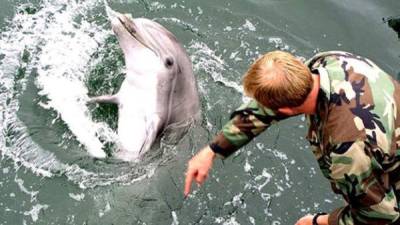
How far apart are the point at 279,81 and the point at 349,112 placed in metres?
0.48

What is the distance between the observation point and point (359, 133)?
144 inches

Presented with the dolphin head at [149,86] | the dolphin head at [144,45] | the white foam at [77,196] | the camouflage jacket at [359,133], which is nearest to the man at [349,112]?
the camouflage jacket at [359,133]

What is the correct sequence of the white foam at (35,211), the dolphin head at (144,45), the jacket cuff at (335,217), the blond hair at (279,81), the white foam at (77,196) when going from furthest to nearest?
the dolphin head at (144,45) < the white foam at (77,196) < the white foam at (35,211) < the jacket cuff at (335,217) < the blond hair at (279,81)

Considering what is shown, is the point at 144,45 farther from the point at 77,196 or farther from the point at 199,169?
the point at 199,169

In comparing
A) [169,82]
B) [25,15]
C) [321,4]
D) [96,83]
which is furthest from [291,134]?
[25,15]

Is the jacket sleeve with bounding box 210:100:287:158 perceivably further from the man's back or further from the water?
the water

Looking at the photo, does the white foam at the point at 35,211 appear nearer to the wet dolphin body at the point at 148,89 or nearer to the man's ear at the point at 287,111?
the wet dolphin body at the point at 148,89

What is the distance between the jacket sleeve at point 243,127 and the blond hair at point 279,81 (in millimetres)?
548

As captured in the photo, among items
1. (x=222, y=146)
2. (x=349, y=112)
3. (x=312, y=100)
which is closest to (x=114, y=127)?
(x=222, y=146)

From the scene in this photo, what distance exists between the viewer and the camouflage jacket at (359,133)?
3695mm

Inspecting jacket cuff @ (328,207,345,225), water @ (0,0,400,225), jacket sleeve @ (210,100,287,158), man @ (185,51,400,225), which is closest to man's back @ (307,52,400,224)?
man @ (185,51,400,225)

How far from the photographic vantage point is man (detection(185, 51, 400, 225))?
145 inches

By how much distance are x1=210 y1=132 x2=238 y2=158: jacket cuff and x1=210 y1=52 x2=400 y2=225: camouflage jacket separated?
55 centimetres

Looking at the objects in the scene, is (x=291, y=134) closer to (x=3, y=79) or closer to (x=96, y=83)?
(x=96, y=83)
